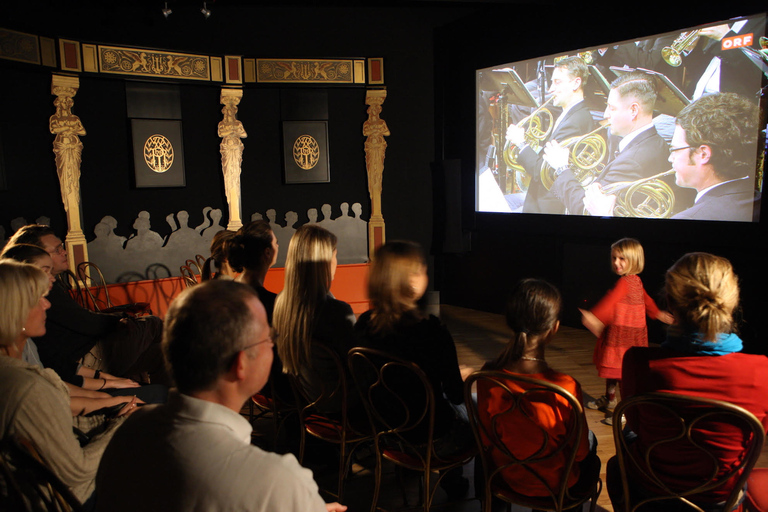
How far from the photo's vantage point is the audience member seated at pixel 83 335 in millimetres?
2416

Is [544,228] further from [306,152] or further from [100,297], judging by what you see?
[100,297]

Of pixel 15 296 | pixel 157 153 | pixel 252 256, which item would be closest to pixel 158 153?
pixel 157 153

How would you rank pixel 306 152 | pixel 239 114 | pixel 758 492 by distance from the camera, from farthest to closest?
pixel 306 152, pixel 239 114, pixel 758 492

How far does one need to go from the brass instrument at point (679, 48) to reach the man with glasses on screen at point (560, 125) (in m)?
0.79

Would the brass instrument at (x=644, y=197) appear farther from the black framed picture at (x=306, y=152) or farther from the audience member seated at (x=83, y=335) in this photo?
the audience member seated at (x=83, y=335)

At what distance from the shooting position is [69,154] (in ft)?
17.3

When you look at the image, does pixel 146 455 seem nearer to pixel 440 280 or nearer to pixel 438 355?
pixel 438 355

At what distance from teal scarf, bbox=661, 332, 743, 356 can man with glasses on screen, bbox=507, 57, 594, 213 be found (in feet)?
13.7

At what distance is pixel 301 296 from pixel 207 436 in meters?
1.33

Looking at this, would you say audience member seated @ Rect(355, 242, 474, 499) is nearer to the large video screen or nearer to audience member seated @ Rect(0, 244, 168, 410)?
audience member seated @ Rect(0, 244, 168, 410)

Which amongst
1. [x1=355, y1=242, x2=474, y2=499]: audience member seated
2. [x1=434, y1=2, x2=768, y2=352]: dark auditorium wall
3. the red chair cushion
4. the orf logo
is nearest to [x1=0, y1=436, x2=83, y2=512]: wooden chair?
[x1=355, y1=242, x2=474, y2=499]: audience member seated

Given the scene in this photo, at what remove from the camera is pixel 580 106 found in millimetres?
5348

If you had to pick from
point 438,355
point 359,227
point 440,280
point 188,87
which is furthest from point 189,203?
point 438,355

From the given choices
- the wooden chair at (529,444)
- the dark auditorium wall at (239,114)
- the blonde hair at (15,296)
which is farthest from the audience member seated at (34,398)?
the dark auditorium wall at (239,114)
